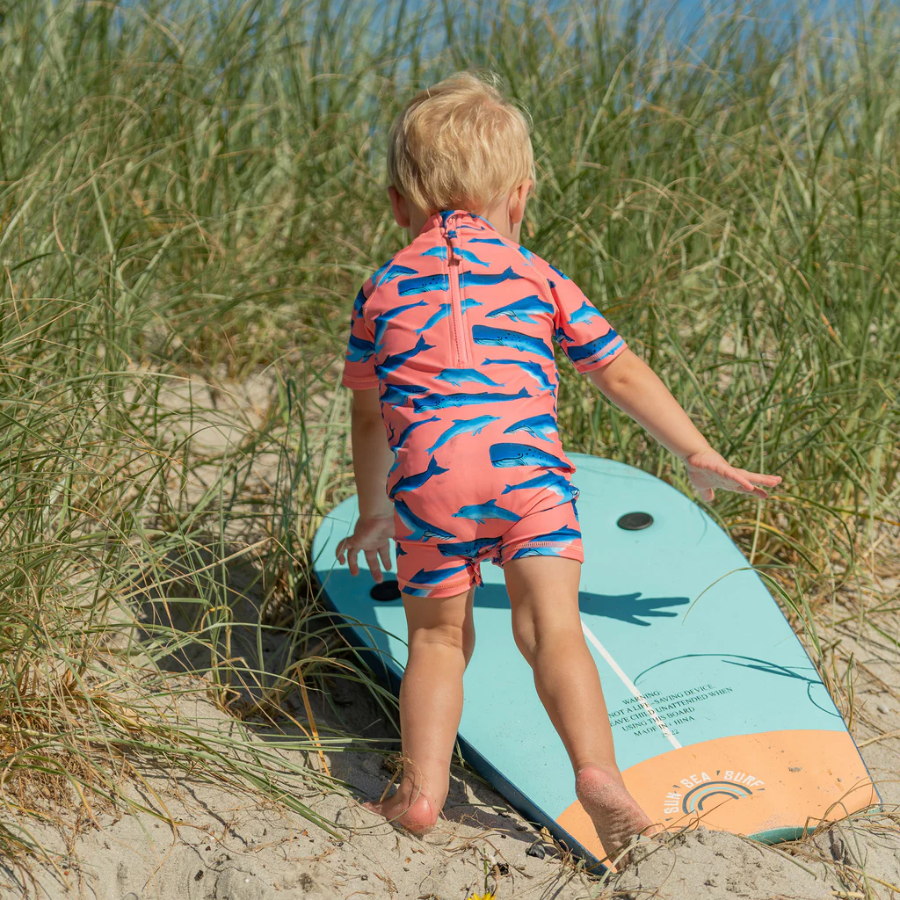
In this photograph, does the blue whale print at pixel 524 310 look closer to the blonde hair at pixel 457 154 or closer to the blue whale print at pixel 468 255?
the blue whale print at pixel 468 255

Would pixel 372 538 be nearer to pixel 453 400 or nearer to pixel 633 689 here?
pixel 453 400

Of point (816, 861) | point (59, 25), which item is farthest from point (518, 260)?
point (59, 25)

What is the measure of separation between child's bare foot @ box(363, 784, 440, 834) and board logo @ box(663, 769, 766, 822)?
1.26ft

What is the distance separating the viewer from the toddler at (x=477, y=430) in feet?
4.87

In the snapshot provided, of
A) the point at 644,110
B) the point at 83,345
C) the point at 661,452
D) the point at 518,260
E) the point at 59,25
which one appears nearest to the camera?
the point at 518,260

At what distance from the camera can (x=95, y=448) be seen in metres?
2.04

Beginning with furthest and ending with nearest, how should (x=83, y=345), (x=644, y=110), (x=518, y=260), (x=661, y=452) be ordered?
(x=644, y=110) → (x=661, y=452) → (x=83, y=345) → (x=518, y=260)

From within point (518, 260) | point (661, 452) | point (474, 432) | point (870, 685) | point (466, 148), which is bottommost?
point (870, 685)

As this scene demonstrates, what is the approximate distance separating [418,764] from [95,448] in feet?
3.24

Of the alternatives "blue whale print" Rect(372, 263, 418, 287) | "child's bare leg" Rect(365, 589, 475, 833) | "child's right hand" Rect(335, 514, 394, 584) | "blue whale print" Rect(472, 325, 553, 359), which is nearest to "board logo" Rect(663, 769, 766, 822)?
"child's bare leg" Rect(365, 589, 475, 833)

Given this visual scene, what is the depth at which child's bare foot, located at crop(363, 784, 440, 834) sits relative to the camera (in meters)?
1.47

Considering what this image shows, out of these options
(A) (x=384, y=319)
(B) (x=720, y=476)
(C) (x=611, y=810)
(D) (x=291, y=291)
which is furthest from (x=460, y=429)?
(D) (x=291, y=291)

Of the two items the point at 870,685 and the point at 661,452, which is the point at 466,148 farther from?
the point at 870,685

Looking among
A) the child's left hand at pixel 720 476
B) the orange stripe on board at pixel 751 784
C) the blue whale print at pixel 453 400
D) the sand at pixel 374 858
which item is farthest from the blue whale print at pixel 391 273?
the orange stripe on board at pixel 751 784
